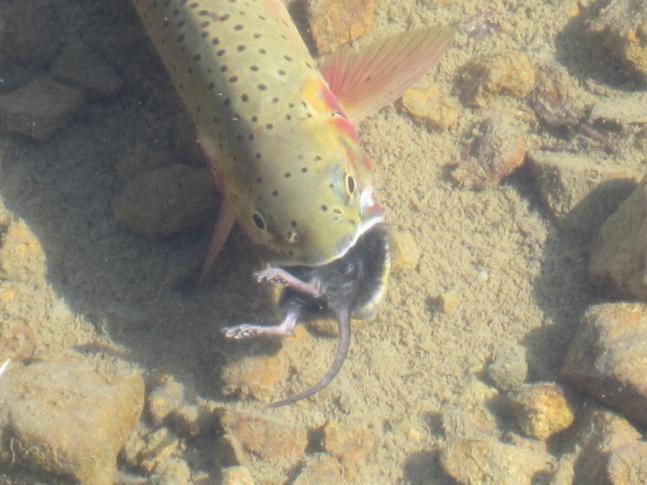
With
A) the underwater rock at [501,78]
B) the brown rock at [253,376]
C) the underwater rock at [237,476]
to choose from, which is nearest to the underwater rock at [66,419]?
the brown rock at [253,376]

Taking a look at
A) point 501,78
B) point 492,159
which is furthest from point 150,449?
point 501,78

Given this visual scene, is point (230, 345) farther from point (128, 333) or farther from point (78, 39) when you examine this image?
point (78, 39)

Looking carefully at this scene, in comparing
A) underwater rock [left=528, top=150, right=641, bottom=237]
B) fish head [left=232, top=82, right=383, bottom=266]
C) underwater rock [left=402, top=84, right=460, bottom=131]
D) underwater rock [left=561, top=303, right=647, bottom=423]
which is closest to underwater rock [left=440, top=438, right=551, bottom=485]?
underwater rock [left=561, top=303, right=647, bottom=423]

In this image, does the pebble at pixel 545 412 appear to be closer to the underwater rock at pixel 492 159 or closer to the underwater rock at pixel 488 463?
the underwater rock at pixel 488 463

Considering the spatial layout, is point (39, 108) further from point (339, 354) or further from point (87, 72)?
point (339, 354)

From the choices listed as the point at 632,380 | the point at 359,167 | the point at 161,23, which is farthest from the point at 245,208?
the point at 632,380

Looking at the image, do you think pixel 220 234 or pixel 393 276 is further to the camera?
pixel 393 276
